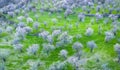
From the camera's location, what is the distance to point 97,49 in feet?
477

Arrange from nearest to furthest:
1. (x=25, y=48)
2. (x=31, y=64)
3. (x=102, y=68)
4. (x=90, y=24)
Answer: (x=102, y=68) < (x=31, y=64) < (x=25, y=48) < (x=90, y=24)

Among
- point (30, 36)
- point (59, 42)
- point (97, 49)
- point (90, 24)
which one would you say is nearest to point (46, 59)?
point (59, 42)

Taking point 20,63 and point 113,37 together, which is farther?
point 113,37

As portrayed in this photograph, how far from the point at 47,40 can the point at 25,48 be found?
16.1 metres

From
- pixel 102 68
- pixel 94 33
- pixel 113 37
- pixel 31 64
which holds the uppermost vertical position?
pixel 94 33

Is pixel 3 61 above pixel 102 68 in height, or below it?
above

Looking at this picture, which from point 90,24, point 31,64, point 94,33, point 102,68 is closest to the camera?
point 102,68

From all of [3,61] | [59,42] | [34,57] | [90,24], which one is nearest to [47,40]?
[59,42]

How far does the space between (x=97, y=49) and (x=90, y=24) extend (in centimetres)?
5424

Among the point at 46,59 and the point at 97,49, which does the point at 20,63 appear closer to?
the point at 46,59

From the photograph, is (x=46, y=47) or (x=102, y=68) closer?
(x=102, y=68)

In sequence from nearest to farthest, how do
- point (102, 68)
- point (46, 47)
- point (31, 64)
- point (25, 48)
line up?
point (102, 68) < point (31, 64) < point (46, 47) < point (25, 48)

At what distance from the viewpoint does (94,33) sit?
573ft

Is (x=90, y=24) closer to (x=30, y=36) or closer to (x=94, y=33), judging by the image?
(x=94, y=33)
